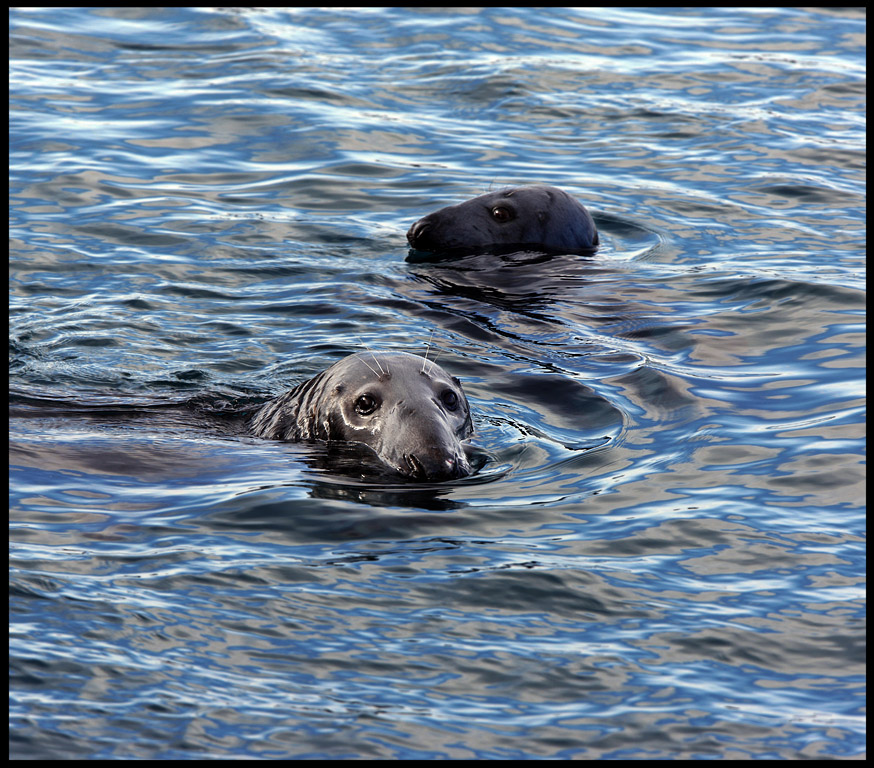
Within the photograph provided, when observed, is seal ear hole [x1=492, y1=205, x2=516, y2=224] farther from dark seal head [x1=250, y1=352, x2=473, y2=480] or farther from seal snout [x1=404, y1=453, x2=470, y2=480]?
seal snout [x1=404, y1=453, x2=470, y2=480]

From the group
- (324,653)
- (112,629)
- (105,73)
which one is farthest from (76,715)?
(105,73)

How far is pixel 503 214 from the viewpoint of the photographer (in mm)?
11227

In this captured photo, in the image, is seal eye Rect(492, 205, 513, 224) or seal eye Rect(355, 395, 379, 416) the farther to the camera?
seal eye Rect(492, 205, 513, 224)

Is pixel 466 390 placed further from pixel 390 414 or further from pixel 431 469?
pixel 431 469

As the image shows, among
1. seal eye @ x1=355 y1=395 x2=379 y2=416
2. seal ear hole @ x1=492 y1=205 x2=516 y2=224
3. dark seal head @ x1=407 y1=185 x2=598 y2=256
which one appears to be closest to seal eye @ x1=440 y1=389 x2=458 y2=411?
seal eye @ x1=355 y1=395 x2=379 y2=416

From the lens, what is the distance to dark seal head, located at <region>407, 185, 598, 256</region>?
11.1m

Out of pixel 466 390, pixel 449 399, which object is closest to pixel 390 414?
pixel 449 399

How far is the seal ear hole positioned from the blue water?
0.53 m

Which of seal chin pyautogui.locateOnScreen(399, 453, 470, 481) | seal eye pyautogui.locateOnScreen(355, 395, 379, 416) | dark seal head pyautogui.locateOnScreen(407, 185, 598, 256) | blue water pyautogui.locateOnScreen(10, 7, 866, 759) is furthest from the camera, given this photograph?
dark seal head pyautogui.locateOnScreen(407, 185, 598, 256)

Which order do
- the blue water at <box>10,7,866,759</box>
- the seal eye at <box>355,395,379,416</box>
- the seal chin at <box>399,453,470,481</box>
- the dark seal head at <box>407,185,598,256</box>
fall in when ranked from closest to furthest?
the blue water at <box>10,7,866,759</box>
the seal chin at <box>399,453,470,481</box>
the seal eye at <box>355,395,379,416</box>
the dark seal head at <box>407,185,598,256</box>

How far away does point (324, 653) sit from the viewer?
4738mm

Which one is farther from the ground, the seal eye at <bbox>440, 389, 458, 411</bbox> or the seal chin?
the seal eye at <bbox>440, 389, 458, 411</bbox>

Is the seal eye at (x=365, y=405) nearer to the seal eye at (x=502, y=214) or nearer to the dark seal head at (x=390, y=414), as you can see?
the dark seal head at (x=390, y=414)

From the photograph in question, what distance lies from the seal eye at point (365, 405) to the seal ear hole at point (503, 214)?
15.9ft
